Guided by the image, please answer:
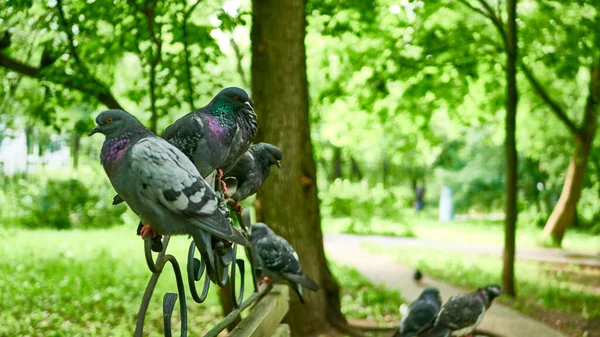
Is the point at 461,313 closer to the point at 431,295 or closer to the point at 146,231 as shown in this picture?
the point at 431,295

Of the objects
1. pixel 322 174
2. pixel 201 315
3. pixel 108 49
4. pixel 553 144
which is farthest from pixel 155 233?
pixel 322 174

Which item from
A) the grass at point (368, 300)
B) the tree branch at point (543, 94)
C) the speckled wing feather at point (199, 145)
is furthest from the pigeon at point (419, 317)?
the tree branch at point (543, 94)

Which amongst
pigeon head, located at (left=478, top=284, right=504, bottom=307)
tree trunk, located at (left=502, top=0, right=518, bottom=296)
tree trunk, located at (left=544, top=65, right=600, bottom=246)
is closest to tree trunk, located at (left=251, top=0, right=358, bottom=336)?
pigeon head, located at (left=478, top=284, right=504, bottom=307)

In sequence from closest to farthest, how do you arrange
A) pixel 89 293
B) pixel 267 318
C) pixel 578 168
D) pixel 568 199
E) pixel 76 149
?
pixel 267 318
pixel 89 293
pixel 578 168
pixel 568 199
pixel 76 149

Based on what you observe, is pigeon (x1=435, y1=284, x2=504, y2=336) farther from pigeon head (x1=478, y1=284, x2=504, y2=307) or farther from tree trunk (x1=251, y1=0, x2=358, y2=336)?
tree trunk (x1=251, y1=0, x2=358, y2=336)

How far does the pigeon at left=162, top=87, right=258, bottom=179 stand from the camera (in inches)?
79.2

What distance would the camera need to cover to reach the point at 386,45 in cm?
1025

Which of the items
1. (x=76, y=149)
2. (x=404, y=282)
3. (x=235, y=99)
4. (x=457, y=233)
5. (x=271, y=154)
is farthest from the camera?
(x=457, y=233)

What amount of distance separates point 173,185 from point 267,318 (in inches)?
61.2

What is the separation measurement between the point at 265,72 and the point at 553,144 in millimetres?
15607

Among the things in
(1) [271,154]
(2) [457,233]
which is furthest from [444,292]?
(2) [457,233]

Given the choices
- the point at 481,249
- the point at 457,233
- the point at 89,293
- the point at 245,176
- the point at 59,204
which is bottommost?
the point at 457,233

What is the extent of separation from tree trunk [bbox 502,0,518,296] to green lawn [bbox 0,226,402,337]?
2099mm

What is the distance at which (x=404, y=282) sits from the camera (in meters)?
10.9
